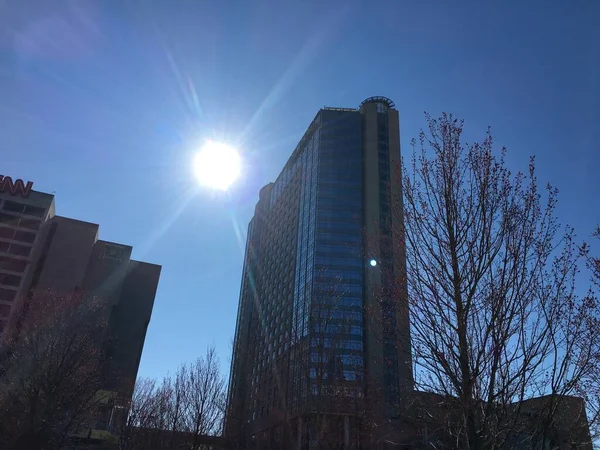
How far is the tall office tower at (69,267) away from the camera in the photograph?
69875mm

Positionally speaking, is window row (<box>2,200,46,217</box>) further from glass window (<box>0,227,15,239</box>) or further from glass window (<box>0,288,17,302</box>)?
glass window (<box>0,288,17,302</box>)

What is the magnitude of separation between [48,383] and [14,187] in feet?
202

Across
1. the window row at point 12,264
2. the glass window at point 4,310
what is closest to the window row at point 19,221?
the window row at point 12,264

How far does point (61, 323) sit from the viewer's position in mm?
25891

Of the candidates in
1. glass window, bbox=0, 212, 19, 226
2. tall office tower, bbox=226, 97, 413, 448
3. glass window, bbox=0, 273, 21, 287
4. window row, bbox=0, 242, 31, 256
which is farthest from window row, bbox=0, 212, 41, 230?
tall office tower, bbox=226, 97, 413, 448

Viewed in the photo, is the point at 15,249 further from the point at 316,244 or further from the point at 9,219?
the point at 316,244

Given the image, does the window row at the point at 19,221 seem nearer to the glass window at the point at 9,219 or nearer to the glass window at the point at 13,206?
the glass window at the point at 9,219

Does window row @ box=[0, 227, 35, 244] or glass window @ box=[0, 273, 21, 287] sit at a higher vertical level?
window row @ box=[0, 227, 35, 244]

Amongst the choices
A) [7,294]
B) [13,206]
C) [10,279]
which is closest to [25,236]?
[13,206]

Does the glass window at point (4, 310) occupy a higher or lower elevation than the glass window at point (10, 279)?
lower

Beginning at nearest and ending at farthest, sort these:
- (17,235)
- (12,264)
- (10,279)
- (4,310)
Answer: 1. (4,310)
2. (10,279)
3. (12,264)
4. (17,235)

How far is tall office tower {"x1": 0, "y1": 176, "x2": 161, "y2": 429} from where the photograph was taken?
2751 inches

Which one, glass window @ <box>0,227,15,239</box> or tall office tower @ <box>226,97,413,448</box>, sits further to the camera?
glass window @ <box>0,227,15,239</box>

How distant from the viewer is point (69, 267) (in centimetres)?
7519
